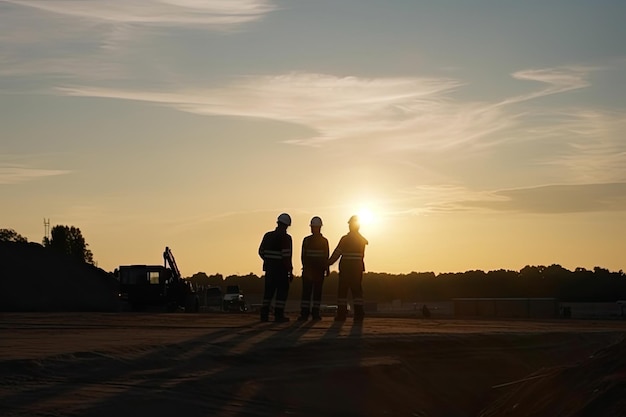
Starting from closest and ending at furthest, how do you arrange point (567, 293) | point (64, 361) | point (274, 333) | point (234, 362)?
point (64, 361) < point (234, 362) < point (274, 333) < point (567, 293)

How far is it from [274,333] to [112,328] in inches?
135

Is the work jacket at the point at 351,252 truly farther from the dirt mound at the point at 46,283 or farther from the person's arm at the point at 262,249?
the dirt mound at the point at 46,283

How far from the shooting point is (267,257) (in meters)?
23.5

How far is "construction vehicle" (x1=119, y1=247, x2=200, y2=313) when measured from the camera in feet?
178

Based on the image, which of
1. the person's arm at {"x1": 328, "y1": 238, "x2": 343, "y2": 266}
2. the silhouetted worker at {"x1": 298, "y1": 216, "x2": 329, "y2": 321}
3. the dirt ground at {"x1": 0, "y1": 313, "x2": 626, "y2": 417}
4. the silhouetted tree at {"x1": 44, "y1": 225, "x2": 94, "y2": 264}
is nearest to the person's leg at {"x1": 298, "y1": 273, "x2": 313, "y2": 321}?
the silhouetted worker at {"x1": 298, "y1": 216, "x2": 329, "y2": 321}

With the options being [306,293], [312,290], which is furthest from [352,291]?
[306,293]

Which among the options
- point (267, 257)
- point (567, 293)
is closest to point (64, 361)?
point (267, 257)

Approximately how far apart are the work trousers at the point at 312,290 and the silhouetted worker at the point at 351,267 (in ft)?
1.74

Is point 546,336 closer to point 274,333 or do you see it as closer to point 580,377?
point 274,333

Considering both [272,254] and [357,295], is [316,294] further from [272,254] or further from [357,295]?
[272,254]

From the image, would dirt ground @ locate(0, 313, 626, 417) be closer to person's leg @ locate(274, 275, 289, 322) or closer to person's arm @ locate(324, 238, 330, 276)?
person's leg @ locate(274, 275, 289, 322)

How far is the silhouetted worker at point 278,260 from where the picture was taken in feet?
77.0

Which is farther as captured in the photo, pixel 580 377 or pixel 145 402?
pixel 580 377

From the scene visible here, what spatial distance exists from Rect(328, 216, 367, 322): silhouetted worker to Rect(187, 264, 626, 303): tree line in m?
58.3
